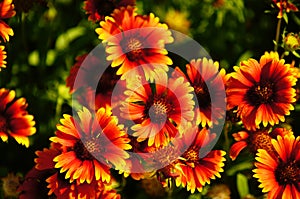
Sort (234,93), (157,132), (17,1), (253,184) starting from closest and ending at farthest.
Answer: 1. (157,132)
2. (234,93)
3. (17,1)
4. (253,184)

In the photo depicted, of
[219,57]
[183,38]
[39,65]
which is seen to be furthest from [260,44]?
[39,65]

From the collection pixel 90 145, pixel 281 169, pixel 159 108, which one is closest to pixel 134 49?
pixel 159 108

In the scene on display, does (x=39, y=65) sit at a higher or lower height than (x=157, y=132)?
lower

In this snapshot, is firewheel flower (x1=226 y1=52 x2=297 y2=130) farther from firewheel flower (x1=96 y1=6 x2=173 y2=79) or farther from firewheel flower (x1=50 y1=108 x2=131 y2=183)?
firewheel flower (x1=50 y1=108 x2=131 y2=183)

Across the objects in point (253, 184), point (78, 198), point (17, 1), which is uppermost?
point (17, 1)

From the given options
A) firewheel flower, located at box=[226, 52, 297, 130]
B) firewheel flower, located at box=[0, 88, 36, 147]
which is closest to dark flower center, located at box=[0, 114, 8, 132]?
firewheel flower, located at box=[0, 88, 36, 147]

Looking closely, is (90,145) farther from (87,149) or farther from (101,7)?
(101,7)

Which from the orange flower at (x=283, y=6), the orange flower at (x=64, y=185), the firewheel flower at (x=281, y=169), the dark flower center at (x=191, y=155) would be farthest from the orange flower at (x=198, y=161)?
the orange flower at (x=283, y=6)

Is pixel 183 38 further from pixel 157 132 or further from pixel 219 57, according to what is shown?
pixel 157 132

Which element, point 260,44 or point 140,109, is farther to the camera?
point 260,44
